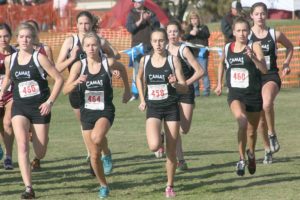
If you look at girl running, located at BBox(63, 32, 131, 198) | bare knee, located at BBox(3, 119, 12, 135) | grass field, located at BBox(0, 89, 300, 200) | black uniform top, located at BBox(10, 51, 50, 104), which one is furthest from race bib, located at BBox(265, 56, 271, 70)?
bare knee, located at BBox(3, 119, 12, 135)

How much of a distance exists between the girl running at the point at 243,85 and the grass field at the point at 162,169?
403 mm

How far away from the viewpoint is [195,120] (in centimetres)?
1711

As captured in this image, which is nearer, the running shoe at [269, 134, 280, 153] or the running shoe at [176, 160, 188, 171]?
the running shoe at [176, 160, 188, 171]

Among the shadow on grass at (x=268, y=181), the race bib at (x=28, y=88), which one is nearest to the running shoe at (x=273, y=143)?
the shadow on grass at (x=268, y=181)

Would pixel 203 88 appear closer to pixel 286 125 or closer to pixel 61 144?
pixel 286 125

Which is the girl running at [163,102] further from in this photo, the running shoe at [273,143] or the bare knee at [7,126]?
the running shoe at [273,143]

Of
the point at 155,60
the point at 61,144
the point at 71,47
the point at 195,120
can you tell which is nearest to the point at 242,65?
the point at 155,60

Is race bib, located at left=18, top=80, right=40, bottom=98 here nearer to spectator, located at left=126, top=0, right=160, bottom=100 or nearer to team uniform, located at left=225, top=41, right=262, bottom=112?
team uniform, located at left=225, top=41, right=262, bottom=112

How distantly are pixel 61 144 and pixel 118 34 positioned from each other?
1214 centimetres

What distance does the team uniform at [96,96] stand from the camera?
30.7 feet

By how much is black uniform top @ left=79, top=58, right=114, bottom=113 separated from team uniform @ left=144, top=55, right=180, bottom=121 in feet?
1.48

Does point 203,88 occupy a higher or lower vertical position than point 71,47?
lower

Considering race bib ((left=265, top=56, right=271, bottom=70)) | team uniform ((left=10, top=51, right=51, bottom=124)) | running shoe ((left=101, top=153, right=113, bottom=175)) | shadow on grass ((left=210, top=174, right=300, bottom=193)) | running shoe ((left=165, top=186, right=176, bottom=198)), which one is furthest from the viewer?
race bib ((left=265, top=56, right=271, bottom=70))

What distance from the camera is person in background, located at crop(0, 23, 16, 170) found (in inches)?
425
